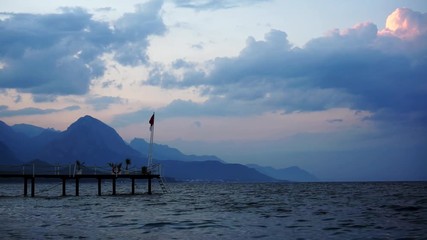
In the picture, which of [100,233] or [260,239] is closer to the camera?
[260,239]

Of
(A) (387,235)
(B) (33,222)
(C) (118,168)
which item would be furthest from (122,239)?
(C) (118,168)

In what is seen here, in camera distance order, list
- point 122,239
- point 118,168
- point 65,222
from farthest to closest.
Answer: point 118,168 → point 65,222 → point 122,239

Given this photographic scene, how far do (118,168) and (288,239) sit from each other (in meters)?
53.5

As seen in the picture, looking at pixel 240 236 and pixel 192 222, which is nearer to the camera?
pixel 240 236

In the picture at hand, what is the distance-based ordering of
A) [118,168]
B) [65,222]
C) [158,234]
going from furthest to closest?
[118,168], [65,222], [158,234]

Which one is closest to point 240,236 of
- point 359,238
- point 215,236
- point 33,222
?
point 215,236

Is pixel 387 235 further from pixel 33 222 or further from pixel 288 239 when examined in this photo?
pixel 33 222

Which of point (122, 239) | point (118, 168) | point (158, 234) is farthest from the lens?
point (118, 168)

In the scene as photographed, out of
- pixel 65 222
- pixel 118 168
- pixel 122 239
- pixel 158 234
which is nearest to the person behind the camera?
pixel 122 239

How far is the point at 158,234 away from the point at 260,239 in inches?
264

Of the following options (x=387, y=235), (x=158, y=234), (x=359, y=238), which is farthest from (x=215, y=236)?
(x=387, y=235)

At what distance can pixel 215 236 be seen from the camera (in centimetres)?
3084

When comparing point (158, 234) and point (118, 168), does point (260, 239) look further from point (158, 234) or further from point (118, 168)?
point (118, 168)

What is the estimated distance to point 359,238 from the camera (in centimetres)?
2953
